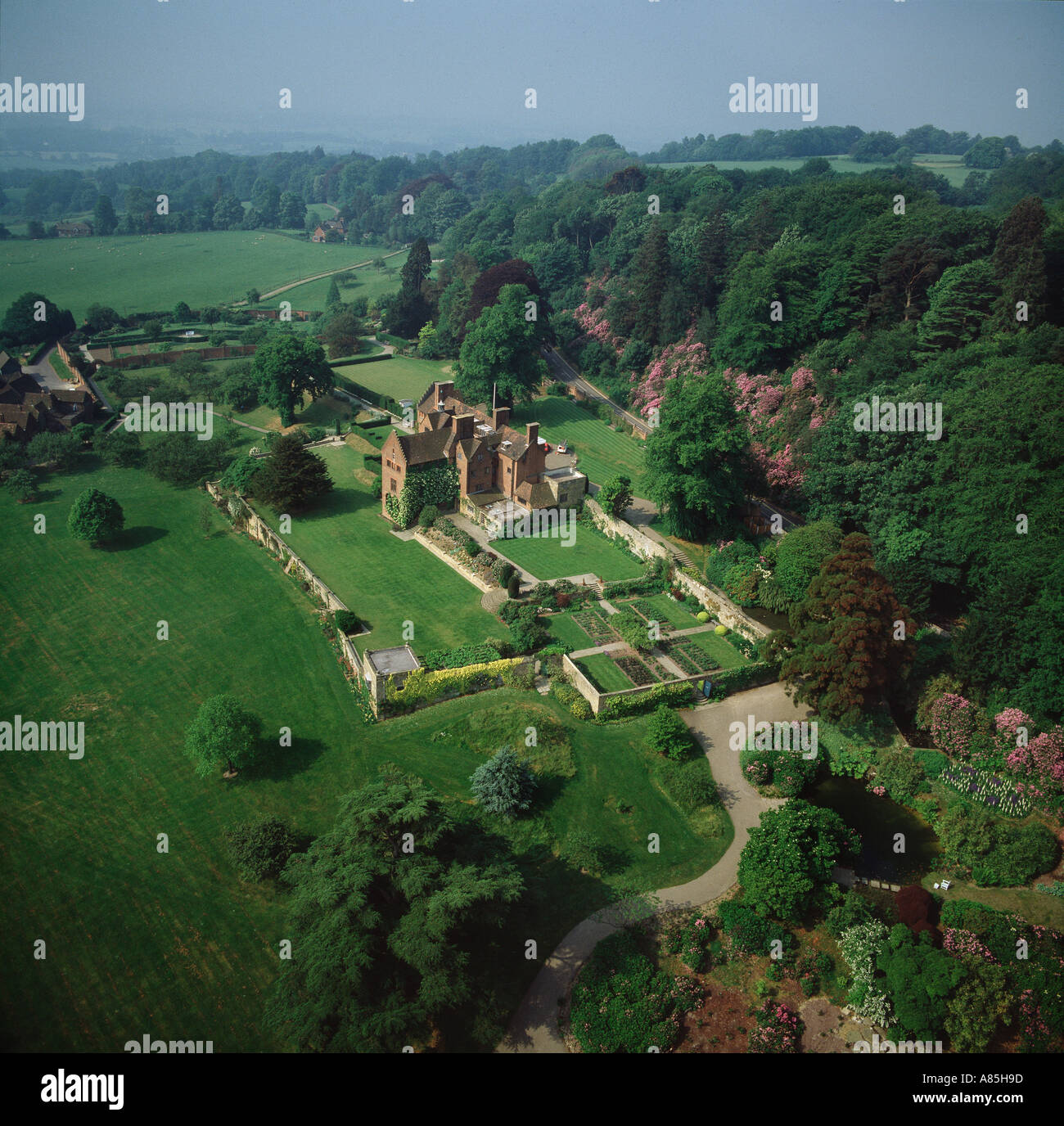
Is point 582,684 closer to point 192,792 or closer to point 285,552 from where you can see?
point 192,792

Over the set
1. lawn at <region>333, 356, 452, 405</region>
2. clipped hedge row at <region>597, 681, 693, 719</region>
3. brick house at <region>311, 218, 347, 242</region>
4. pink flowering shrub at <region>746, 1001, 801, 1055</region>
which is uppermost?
brick house at <region>311, 218, 347, 242</region>

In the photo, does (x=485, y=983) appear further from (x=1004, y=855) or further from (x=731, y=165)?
(x=731, y=165)

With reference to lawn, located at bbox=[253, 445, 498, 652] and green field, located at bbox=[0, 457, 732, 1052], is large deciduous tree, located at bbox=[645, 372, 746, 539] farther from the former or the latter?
green field, located at bbox=[0, 457, 732, 1052]

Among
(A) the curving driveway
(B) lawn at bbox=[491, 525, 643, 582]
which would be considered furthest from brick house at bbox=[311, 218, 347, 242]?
(A) the curving driveway

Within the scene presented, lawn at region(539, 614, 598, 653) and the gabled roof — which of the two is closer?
lawn at region(539, 614, 598, 653)

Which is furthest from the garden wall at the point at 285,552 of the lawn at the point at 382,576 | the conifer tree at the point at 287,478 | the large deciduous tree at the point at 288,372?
the large deciduous tree at the point at 288,372

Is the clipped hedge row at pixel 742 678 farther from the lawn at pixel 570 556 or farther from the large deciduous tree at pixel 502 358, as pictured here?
the large deciduous tree at pixel 502 358

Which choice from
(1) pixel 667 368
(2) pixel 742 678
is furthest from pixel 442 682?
(1) pixel 667 368
